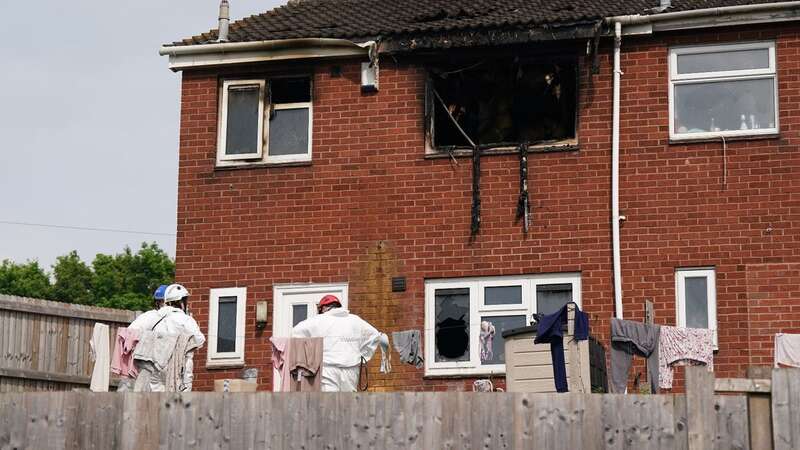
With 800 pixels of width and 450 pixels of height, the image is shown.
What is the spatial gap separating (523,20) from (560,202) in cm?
259

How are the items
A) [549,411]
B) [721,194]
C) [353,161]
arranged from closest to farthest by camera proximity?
[549,411] → [721,194] → [353,161]

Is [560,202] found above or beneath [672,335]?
above

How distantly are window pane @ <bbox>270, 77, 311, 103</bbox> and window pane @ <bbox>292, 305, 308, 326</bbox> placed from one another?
3.03m

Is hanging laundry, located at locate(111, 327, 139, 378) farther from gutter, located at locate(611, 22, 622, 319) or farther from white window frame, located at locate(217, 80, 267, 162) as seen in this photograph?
gutter, located at locate(611, 22, 622, 319)

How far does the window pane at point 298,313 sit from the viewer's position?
22.3 meters

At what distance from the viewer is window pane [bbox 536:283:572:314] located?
70.8ft

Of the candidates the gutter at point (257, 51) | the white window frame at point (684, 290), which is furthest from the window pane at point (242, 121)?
the white window frame at point (684, 290)

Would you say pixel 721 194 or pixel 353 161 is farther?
pixel 353 161

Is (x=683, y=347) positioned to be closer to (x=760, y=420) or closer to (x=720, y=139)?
(x=720, y=139)

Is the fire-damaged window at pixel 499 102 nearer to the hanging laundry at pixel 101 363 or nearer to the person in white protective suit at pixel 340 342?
the person in white protective suit at pixel 340 342

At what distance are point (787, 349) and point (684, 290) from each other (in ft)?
6.86

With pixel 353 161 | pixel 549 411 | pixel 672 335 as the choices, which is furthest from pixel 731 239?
pixel 549 411

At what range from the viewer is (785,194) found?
69.3 feet

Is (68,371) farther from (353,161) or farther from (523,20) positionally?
(523,20)
